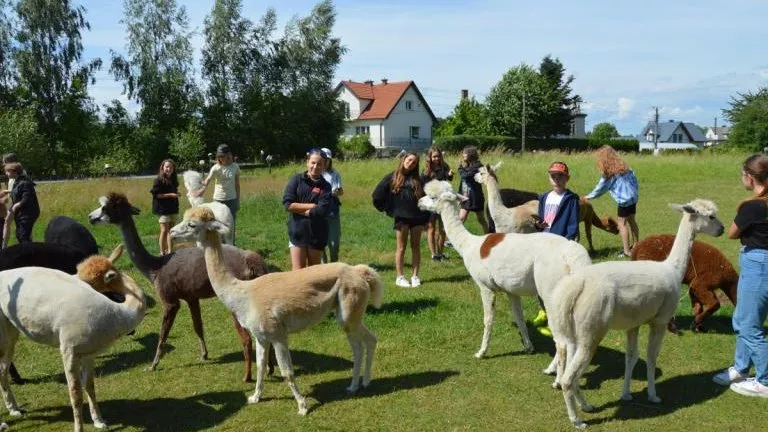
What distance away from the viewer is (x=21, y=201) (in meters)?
7.75

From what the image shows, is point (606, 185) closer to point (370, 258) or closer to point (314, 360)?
point (370, 258)

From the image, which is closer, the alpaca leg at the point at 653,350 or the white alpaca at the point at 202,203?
the alpaca leg at the point at 653,350

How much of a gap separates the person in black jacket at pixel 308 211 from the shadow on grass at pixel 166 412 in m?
1.97

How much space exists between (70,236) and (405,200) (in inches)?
167

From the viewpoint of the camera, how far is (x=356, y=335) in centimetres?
518

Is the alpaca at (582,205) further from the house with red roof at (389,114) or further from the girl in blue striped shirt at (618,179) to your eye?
the house with red roof at (389,114)

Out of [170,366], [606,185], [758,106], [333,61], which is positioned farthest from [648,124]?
[170,366]

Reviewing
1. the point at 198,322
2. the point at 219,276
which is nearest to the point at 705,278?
the point at 219,276

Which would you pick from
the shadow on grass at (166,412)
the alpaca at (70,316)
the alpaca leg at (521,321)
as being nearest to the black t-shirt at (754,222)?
the alpaca leg at (521,321)

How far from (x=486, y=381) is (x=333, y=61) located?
128 feet

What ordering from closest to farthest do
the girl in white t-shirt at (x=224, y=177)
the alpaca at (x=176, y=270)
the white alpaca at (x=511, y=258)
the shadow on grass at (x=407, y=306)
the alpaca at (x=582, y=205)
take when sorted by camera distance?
the white alpaca at (x=511, y=258) < the alpaca at (x=176, y=270) < the shadow on grass at (x=407, y=306) < the girl in white t-shirt at (x=224, y=177) < the alpaca at (x=582, y=205)

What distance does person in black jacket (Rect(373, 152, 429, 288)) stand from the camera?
8.26 m

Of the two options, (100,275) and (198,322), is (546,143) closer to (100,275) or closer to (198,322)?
(198,322)

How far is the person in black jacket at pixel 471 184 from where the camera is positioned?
10.1 meters
